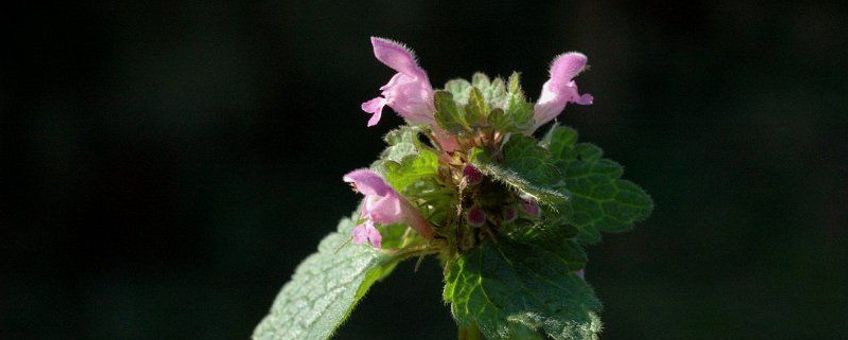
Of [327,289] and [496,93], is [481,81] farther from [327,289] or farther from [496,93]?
[327,289]

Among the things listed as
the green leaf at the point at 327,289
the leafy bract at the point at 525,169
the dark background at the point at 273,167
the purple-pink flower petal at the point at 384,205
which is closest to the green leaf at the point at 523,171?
the leafy bract at the point at 525,169

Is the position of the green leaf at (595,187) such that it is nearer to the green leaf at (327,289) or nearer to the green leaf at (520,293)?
the green leaf at (520,293)

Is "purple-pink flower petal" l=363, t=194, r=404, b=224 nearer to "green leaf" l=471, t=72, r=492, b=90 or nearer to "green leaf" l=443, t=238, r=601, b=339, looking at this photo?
"green leaf" l=443, t=238, r=601, b=339

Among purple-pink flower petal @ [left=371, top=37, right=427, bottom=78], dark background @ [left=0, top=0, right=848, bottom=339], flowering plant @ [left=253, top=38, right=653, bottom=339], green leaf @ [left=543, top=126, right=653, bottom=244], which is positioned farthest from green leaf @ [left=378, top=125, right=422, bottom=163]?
dark background @ [left=0, top=0, right=848, bottom=339]

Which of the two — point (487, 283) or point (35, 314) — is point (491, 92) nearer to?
point (487, 283)

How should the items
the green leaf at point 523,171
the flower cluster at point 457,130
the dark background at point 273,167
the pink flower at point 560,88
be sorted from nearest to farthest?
the green leaf at point 523,171 → the flower cluster at point 457,130 → the pink flower at point 560,88 → the dark background at point 273,167

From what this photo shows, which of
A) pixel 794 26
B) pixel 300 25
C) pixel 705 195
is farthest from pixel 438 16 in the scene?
pixel 794 26
